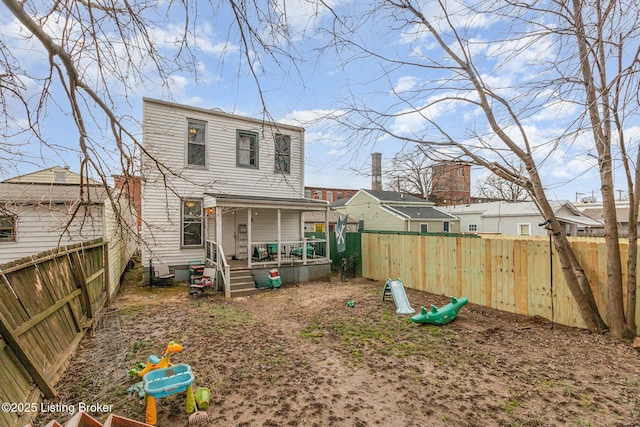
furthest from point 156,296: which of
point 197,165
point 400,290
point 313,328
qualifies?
point 400,290

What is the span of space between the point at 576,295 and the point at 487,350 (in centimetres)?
189

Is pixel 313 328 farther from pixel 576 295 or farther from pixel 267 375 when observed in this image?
pixel 576 295

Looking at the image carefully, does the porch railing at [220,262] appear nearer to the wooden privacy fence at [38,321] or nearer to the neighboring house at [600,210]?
the wooden privacy fence at [38,321]

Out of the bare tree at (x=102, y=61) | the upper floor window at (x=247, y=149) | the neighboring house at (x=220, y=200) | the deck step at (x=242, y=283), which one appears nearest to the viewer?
the bare tree at (x=102, y=61)

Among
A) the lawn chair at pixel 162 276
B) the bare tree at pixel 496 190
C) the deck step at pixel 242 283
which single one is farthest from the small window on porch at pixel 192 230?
the bare tree at pixel 496 190

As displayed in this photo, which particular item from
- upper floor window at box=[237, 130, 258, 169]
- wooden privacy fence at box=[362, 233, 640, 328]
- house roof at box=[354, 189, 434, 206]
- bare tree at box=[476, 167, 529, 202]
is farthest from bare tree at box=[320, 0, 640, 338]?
bare tree at box=[476, 167, 529, 202]

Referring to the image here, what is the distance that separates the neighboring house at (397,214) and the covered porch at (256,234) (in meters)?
9.10

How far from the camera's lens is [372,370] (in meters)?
3.86

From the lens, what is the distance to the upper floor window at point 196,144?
1029 centimetres

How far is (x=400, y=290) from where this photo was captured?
22.4ft

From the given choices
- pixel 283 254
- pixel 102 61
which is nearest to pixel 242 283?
pixel 283 254

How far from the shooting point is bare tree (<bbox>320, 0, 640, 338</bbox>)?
355cm

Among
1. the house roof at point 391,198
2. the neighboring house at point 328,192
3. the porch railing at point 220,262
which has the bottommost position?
the porch railing at point 220,262

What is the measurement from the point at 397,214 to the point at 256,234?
11.6 metres
